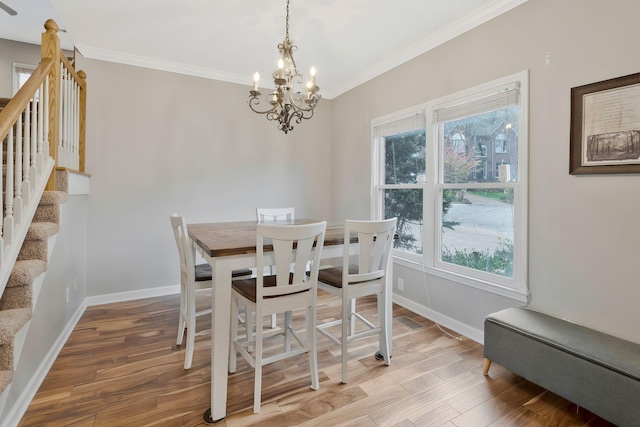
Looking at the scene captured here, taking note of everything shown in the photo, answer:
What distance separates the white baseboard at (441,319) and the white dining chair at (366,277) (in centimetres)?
84

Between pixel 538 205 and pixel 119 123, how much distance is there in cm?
398

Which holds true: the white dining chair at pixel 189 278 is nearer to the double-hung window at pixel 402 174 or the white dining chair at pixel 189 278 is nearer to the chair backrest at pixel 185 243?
the chair backrest at pixel 185 243

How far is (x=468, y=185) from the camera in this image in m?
2.72

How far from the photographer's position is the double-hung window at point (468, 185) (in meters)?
2.37

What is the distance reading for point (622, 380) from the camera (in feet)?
4.91

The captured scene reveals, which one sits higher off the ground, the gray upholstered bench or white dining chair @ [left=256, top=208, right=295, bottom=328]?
white dining chair @ [left=256, top=208, right=295, bottom=328]

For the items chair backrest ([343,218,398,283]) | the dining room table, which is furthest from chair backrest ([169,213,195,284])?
chair backrest ([343,218,398,283])

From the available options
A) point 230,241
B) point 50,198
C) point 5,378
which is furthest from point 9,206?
point 230,241

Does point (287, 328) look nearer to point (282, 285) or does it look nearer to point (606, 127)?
point (282, 285)

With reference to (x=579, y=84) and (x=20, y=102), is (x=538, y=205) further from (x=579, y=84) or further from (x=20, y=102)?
(x=20, y=102)

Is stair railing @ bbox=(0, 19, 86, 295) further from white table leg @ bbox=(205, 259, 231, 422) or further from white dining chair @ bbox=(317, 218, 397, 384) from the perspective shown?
white dining chair @ bbox=(317, 218, 397, 384)

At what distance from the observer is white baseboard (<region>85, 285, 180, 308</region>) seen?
3.34 metres

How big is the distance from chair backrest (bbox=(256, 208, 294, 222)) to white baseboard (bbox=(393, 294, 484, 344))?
1481 millimetres

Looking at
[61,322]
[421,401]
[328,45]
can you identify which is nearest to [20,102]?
[61,322]
